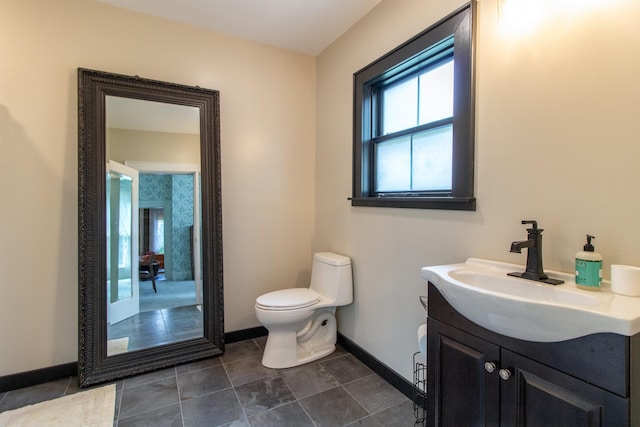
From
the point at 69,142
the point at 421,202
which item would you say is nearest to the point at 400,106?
the point at 421,202

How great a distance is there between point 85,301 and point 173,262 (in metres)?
0.58

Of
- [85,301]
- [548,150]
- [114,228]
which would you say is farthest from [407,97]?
[85,301]

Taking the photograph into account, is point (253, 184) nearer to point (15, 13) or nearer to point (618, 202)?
point (15, 13)

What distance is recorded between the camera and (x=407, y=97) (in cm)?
209

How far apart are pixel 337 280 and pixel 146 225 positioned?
4.82 feet

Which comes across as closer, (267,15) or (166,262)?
(267,15)

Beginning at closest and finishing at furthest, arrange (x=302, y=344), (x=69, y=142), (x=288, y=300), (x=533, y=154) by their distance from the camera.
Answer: (x=533, y=154) → (x=69, y=142) → (x=288, y=300) → (x=302, y=344)

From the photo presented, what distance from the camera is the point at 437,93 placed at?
6.08 ft

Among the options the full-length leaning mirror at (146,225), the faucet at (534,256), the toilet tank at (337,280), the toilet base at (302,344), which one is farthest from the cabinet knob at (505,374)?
the full-length leaning mirror at (146,225)

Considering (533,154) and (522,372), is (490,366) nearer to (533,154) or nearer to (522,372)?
(522,372)

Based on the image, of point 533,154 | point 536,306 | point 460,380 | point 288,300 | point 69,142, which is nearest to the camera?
point 536,306

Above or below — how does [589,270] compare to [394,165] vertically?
below

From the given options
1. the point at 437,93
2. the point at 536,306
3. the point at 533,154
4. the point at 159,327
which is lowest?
the point at 159,327

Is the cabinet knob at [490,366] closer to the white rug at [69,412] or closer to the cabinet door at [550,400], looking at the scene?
the cabinet door at [550,400]
